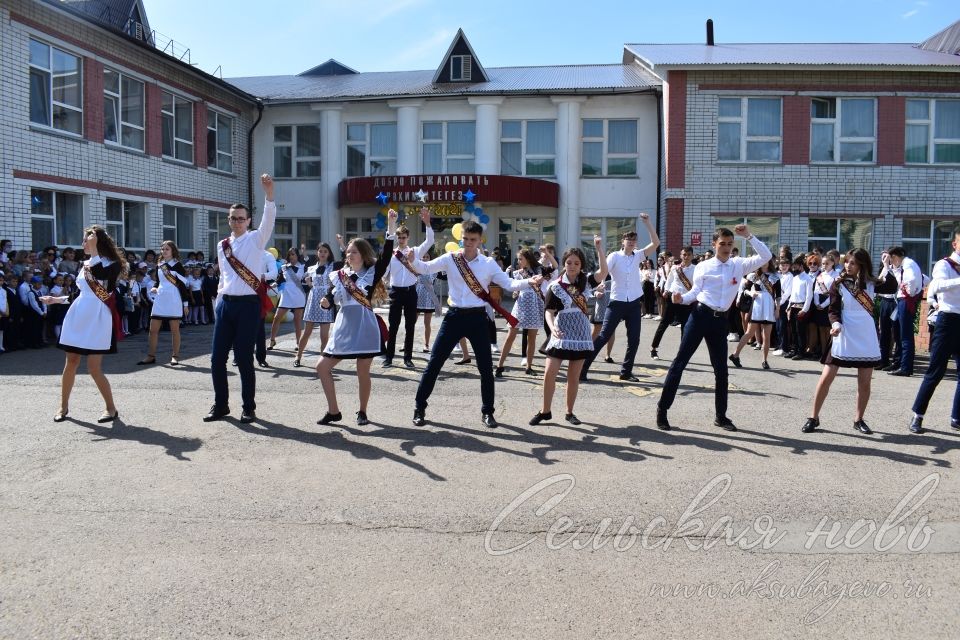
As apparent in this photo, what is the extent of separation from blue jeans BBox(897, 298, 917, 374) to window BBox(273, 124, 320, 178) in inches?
833

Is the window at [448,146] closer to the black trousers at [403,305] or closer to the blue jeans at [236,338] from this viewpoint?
the black trousers at [403,305]

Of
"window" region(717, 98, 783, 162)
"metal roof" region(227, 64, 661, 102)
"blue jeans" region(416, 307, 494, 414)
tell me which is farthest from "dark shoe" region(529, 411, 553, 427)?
"metal roof" region(227, 64, 661, 102)

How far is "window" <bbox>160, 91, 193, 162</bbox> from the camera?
2245cm

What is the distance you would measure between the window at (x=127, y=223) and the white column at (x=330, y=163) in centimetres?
709

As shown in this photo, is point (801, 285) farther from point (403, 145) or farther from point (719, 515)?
point (403, 145)

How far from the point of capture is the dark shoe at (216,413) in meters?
7.62

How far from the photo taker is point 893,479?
5.73m

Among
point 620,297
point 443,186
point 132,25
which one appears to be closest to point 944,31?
point 443,186

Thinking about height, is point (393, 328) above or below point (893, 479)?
above

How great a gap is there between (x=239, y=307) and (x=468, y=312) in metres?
Result: 2.28

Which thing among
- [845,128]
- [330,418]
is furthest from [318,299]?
[845,128]

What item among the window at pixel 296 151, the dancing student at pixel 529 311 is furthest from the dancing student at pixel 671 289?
the window at pixel 296 151

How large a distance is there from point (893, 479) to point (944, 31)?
91.5 ft

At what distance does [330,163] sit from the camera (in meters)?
27.3
